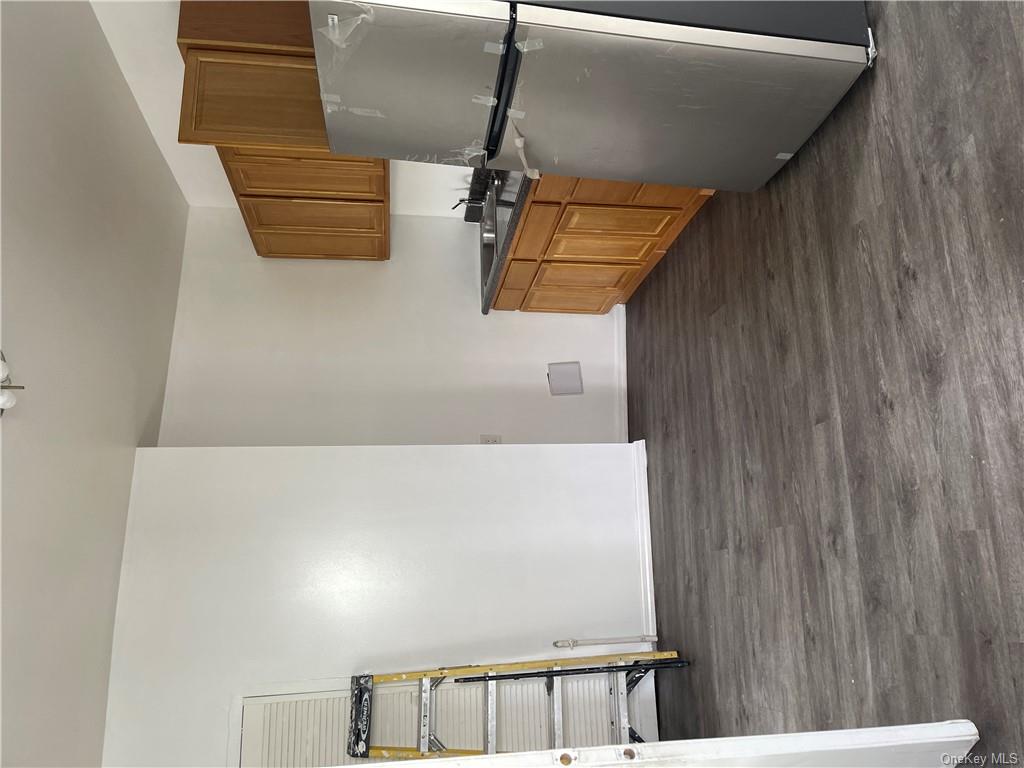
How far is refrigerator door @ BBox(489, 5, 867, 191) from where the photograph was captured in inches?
59.3

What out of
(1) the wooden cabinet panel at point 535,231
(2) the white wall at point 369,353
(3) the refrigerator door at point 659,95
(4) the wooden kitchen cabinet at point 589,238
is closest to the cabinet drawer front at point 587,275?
(4) the wooden kitchen cabinet at point 589,238

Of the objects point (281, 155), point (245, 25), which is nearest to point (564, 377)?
point (281, 155)

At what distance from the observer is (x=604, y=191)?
7.83ft

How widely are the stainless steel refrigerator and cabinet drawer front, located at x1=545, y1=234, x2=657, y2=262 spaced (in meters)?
0.85

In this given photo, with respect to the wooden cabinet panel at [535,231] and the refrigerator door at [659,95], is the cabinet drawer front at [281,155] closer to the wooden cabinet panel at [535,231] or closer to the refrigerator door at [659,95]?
the wooden cabinet panel at [535,231]

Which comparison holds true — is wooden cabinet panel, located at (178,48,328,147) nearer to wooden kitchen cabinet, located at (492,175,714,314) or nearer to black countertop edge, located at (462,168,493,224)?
wooden kitchen cabinet, located at (492,175,714,314)

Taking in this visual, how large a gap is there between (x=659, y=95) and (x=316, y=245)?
2160 mm

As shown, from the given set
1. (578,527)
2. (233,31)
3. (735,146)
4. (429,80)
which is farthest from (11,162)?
(578,527)

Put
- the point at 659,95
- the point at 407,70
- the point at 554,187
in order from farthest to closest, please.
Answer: the point at 554,187 → the point at 659,95 → the point at 407,70

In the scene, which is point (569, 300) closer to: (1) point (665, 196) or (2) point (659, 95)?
(1) point (665, 196)

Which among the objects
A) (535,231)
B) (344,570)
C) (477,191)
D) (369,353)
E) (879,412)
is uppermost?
(477,191)

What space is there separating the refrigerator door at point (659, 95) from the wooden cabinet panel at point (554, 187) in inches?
15.7

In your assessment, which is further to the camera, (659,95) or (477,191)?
(477,191)

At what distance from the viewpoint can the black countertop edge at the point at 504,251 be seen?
7.94 ft
